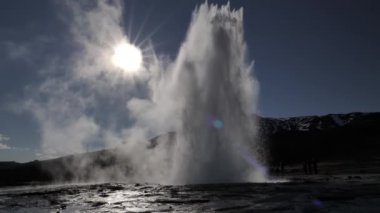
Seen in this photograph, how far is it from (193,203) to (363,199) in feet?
27.4

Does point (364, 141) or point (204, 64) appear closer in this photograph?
point (204, 64)

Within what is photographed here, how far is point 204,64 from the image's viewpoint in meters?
37.8

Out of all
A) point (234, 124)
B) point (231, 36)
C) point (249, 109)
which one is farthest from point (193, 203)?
point (231, 36)

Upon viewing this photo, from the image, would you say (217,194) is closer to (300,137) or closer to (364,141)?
(364,141)

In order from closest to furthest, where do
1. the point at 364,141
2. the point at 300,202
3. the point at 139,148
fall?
1. the point at 300,202
2. the point at 139,148
3. the point at 364,141

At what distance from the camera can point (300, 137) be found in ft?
430

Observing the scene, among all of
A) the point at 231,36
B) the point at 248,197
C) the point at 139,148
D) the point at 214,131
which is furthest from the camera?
the point at 139,148

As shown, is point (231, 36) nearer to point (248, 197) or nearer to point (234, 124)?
point (234, 124)

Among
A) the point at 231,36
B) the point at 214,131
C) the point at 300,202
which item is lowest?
the point at 300,202

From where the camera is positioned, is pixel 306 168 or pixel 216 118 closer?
pixel 216 118

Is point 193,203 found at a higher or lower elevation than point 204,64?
lower

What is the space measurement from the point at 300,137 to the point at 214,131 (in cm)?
10419

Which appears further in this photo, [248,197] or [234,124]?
[234,124]

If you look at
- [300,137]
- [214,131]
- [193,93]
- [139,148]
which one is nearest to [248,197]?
[214,131]
